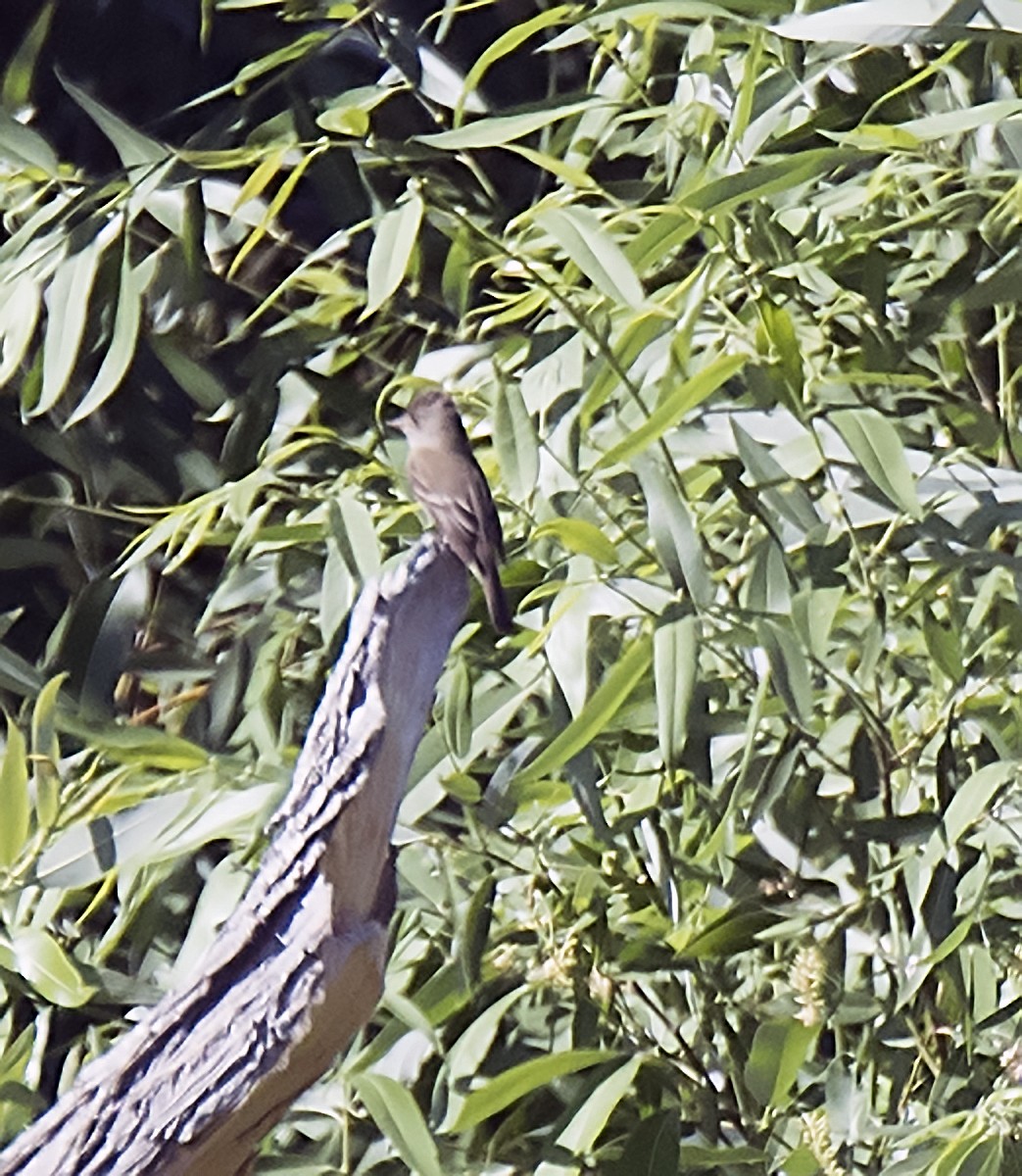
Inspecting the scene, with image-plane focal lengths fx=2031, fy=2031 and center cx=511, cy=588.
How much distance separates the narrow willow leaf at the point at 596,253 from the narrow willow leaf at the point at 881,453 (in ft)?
0.37

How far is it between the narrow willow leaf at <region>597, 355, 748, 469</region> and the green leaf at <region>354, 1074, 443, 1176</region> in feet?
1.00

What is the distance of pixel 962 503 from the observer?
36.4 inches

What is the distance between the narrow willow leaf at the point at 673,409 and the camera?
840mm

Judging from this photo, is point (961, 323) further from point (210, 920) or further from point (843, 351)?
point (210, 920)

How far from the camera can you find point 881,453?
874mm

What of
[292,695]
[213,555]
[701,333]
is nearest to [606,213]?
[701,333]

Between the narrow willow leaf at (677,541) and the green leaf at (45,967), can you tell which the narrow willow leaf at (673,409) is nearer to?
the narrow willow leaf at (677,541)

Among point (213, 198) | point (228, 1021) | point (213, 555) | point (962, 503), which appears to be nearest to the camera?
point (228, 1021)

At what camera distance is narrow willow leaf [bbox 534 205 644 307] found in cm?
86

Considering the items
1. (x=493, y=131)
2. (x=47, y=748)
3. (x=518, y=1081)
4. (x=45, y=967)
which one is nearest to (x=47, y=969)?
(x=45, y=967)

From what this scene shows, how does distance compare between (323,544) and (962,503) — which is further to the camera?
(323,544)

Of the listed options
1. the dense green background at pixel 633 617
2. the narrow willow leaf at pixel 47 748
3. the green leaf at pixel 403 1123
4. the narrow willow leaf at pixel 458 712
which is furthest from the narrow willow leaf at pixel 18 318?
the green leaf at pixel 403 1123

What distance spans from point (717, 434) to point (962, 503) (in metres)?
0.12

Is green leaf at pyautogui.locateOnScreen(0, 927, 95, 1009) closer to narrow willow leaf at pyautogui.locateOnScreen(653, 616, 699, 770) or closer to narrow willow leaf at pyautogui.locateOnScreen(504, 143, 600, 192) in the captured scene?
narrow willow leaf at pyautogui.locateOnScreen(653, 616, 699, 770)
